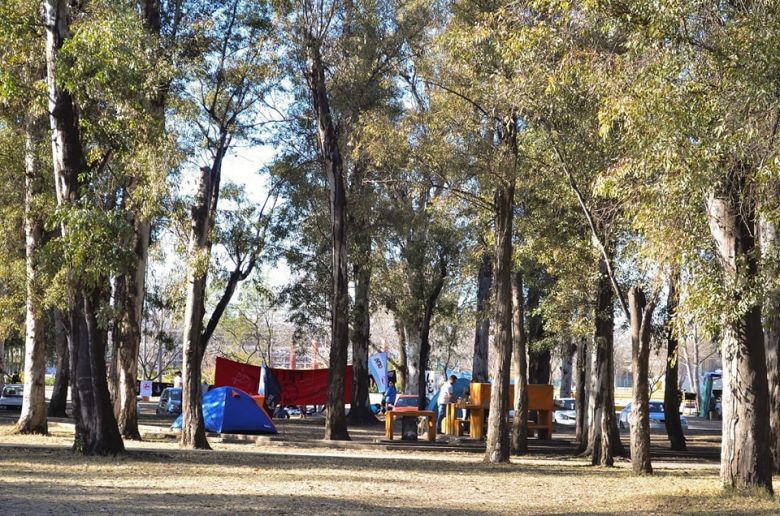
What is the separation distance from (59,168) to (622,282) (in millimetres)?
10316

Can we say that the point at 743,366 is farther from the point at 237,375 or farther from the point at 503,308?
the point at 237,375

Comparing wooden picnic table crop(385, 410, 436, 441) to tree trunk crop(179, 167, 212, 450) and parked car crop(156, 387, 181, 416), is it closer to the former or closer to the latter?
tree trunk crop(179, 167, 212, 450)

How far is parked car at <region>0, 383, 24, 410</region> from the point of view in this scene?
1698 inches

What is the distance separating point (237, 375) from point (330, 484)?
76.1ft

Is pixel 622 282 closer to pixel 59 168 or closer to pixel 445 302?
pixel 59 168

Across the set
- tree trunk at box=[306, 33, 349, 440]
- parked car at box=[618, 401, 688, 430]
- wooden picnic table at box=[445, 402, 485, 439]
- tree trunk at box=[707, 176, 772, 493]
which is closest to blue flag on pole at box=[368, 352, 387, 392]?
parked car at box=[618, 401, 688, 430]

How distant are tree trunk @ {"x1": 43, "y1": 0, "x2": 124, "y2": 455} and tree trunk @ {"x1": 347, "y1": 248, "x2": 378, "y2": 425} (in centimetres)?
1754

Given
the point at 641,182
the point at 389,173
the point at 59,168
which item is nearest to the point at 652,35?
the point at 641,182

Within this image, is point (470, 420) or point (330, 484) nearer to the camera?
point (330, 484)

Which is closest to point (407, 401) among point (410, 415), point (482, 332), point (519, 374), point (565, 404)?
point (482, 332)

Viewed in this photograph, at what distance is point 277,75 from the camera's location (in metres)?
23.2

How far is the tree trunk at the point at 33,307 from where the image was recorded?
70.7ft

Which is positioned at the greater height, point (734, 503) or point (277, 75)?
point (277, 75)

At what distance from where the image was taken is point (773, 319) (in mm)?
13945
